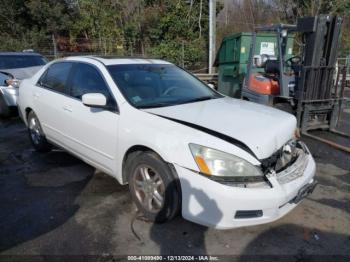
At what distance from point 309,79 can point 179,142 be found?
420 cm

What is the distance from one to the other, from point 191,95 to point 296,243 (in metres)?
1.97

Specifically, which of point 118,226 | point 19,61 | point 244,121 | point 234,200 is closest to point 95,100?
point 118,226

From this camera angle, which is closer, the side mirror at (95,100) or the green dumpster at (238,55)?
the side mirror at (95,100)

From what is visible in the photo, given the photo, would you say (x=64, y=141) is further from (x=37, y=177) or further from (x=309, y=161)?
(x=309, y=161)

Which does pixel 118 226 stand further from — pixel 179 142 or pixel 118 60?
pixel 118 60

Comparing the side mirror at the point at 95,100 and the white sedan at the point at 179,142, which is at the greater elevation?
the side mirror at the point at 95,100

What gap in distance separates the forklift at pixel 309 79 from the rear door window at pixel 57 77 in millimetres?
4004

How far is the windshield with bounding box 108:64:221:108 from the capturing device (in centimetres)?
333

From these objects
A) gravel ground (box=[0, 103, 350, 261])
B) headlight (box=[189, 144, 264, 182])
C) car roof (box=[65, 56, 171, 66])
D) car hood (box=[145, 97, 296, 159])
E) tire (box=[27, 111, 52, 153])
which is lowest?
gravel ground (box=[0, 103, 350, 261])

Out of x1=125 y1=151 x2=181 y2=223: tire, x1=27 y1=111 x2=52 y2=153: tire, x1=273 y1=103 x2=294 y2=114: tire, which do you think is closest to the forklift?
x1=273 y1=103 x2=294 y2=114: tire

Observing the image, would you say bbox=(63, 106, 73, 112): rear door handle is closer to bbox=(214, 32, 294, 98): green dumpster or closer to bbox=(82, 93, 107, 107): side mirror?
bbox=(82, 93, 107, 107): side mirror

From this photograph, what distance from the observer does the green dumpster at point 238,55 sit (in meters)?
9.14

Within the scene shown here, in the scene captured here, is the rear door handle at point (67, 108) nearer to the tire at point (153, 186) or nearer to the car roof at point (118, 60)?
the car roof at point (118, 60)

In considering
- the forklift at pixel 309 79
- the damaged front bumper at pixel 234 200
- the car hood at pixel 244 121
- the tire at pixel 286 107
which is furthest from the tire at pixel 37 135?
the tire at pixel 286 107
